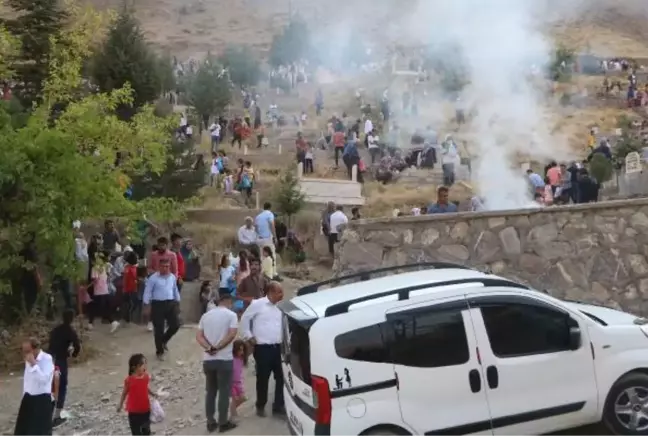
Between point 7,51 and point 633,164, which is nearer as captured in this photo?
point 7,51

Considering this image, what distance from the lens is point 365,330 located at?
265 inches

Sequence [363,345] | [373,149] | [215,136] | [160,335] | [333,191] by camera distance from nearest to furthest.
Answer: [363,345] → [160,335] → [333,191] → [373,149] → [215,136]

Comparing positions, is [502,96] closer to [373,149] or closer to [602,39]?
[373,149]

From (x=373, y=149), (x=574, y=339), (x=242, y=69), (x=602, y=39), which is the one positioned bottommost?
(x=574, y=339)

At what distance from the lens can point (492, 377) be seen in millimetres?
6867

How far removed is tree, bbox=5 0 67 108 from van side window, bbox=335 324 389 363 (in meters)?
15.7

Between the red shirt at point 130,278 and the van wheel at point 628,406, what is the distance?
8.45 meters

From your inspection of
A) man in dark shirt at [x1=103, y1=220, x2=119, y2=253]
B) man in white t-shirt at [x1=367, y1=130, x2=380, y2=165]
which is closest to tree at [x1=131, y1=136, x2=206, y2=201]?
man in dark shirt at [x1=103, y1=220, x2=119, y2=253]

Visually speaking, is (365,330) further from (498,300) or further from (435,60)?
(435,60)

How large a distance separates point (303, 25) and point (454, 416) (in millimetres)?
59531

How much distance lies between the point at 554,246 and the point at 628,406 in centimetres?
373

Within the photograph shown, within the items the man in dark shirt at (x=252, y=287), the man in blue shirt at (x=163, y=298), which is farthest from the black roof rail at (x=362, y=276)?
the man in blue shirt at (x=163, y=298)

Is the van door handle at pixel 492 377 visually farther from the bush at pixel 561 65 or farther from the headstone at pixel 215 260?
the bush at pixel 561 65

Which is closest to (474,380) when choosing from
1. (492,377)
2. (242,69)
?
(492,377)
